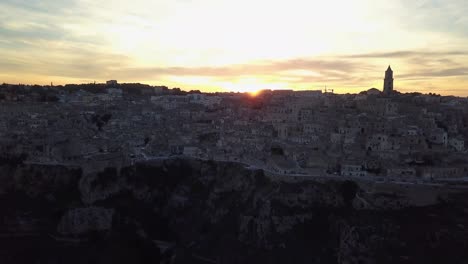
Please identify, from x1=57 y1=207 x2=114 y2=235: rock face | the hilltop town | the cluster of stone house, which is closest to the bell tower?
the hilltop town

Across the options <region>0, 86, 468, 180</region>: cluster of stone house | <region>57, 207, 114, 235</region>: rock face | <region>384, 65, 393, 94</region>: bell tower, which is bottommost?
<region>57, 207, 114, 235</region>: rock face

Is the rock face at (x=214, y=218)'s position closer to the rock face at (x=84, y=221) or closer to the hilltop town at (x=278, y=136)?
the rock face at (x=84, y=221)

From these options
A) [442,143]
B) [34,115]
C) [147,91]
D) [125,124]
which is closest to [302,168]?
[442,143]

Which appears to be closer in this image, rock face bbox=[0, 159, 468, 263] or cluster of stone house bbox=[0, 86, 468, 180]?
rock face bbox=[0, 159, 468, 263]

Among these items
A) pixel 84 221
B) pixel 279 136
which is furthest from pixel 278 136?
pixel 84 221

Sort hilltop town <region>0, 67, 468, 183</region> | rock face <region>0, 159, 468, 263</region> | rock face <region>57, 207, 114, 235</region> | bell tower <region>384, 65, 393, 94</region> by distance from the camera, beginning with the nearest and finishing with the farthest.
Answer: rock face <region>0, 159, 468, 263</region> → hilltop town <region>0, 67, 468, 183</region> → rock face <region>57, 207, 114, 235</region> → bell tower <region>384, 65, 393, 94</region>

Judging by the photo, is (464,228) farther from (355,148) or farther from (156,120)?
(156,120)

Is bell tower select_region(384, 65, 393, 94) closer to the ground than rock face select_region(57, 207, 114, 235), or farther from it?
farther from it

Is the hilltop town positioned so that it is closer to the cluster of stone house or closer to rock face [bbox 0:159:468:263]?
the cluster of stone house
